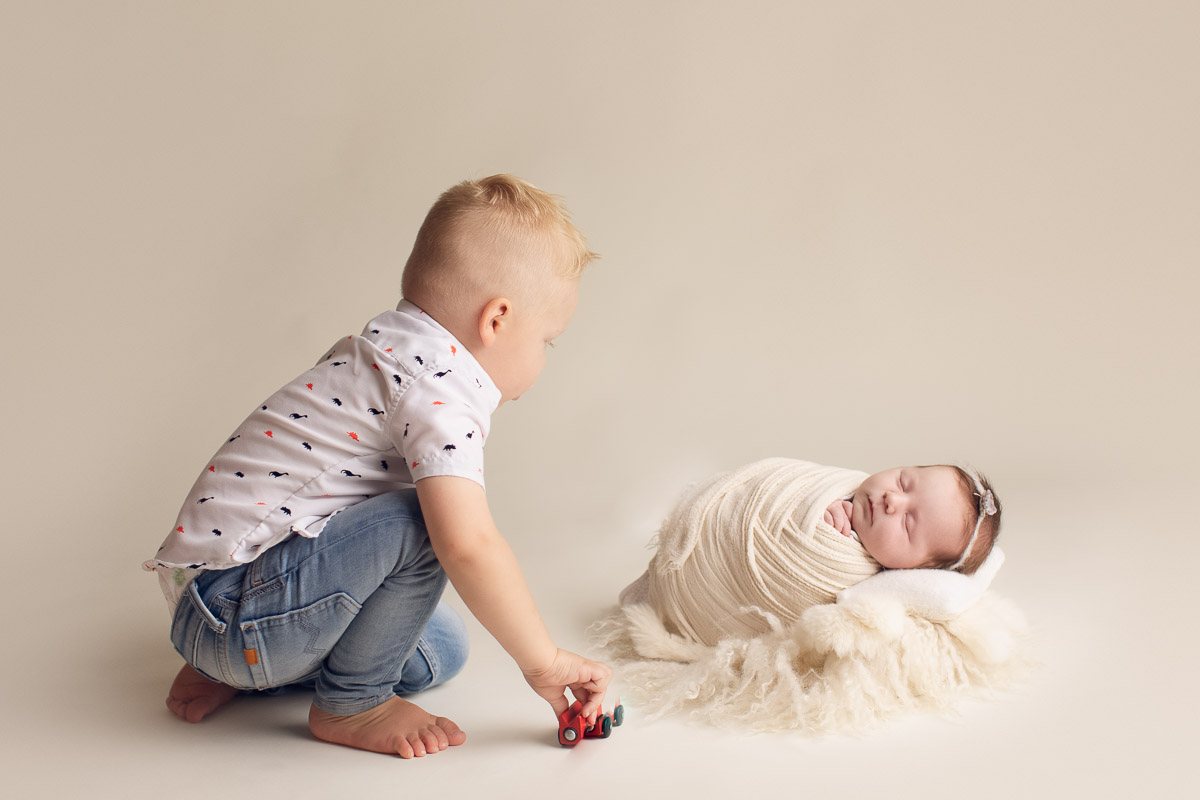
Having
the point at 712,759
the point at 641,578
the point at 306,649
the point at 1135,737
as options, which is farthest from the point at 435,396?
the point at 1135,737

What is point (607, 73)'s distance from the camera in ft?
8.85

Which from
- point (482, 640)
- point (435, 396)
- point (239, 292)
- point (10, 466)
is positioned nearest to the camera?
point (435, 396)

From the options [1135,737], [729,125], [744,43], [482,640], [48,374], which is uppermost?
[744,43]

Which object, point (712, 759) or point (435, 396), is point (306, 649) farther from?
point (712, 759)

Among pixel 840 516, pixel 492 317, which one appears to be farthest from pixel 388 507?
pixel 840 516

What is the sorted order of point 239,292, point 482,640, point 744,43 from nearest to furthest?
1. point 482,640
2. point 239,292
3. point 744,43

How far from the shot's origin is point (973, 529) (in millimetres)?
1769

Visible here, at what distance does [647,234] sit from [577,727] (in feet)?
5.07

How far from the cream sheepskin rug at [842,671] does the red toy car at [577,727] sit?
12 cm

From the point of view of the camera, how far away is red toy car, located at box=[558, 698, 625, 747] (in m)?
1.48

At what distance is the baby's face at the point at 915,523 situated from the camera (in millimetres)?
1743

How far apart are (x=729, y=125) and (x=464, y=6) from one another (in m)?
0.76

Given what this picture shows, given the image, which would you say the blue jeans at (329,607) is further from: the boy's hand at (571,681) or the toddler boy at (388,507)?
the boy's hand at (571,681)

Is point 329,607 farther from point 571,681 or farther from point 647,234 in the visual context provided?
point 647,234
